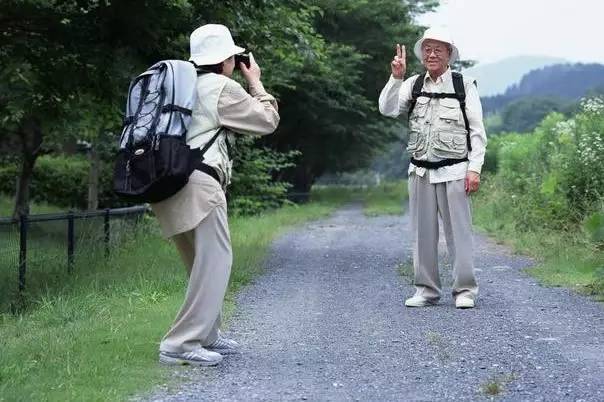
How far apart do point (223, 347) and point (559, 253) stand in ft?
21.6

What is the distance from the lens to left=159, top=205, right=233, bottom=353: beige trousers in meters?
5.47

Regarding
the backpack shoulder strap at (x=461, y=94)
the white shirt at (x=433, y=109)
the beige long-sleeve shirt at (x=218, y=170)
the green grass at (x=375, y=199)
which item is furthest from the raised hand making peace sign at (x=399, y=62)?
the green grass at (x=375, y=199)

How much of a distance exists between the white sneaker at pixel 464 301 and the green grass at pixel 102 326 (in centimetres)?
189

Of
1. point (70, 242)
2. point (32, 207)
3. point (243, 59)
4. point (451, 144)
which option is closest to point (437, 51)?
point (451, 144)

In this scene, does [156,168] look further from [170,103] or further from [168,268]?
[168,268]

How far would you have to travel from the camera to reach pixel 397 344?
245 inches

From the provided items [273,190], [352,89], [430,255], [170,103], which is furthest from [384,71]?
[170,103]

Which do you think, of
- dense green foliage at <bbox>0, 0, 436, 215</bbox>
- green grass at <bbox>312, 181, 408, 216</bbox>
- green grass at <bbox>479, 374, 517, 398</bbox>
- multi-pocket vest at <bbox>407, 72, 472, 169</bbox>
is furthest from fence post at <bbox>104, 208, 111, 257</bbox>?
green grass at <bbox>312, 181, 408, 216</bbox>

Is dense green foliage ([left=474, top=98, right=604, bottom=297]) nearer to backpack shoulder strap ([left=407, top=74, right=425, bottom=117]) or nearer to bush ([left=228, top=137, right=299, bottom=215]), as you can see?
backpack shoulder strap ([left=407, top=74, right=425, bottom=117])

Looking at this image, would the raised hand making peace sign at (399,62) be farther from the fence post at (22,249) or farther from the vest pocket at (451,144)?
the fence post at (22,249)

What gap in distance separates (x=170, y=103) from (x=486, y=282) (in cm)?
529

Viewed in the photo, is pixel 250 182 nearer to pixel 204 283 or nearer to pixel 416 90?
pixel 416 90

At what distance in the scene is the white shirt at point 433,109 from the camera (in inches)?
295

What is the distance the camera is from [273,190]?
20.7 metres
